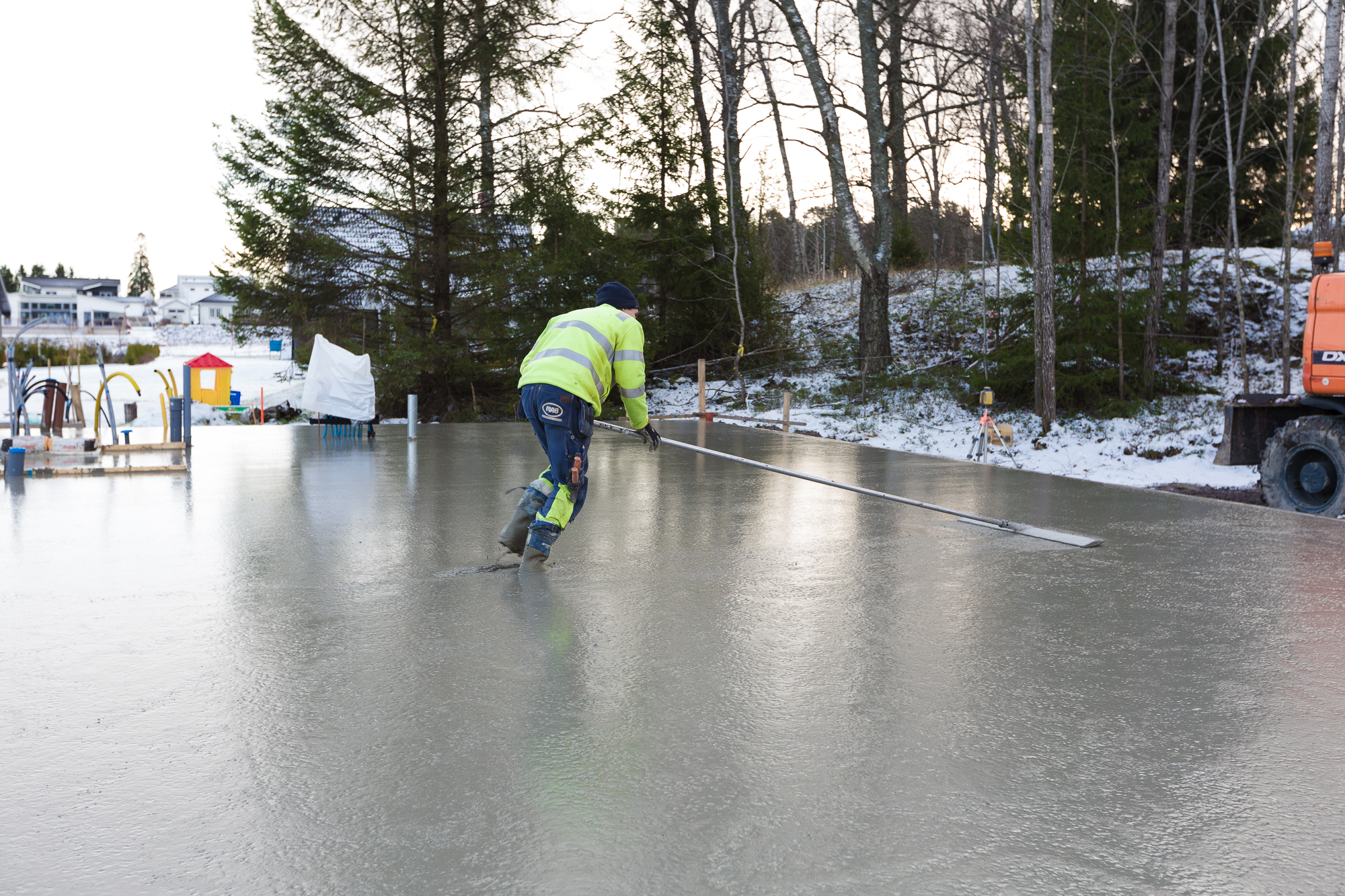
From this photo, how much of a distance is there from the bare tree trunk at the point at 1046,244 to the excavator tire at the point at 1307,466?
781cm

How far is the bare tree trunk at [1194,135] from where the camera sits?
2189 centimetres

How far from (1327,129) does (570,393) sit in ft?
50.3

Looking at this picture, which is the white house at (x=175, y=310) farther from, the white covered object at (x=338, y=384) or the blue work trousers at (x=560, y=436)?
the blue work trousers at (x=560, y=436)

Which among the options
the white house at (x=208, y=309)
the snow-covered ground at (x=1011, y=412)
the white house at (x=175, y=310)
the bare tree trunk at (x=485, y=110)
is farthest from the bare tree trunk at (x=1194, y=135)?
the white house at (x=175, y=310)

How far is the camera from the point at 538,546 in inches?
226

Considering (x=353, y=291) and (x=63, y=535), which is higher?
(x=353, y=291)

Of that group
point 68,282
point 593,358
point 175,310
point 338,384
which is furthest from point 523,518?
point 68,282

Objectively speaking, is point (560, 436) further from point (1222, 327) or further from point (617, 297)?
point (1222, 327)

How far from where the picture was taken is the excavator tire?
10016 mm

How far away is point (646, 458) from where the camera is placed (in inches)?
484

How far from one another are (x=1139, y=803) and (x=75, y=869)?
2.77m

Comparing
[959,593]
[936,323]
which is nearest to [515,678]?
[959,593]

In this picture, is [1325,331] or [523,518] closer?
[523,518]

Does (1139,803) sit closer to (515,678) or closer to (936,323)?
(515,678)
